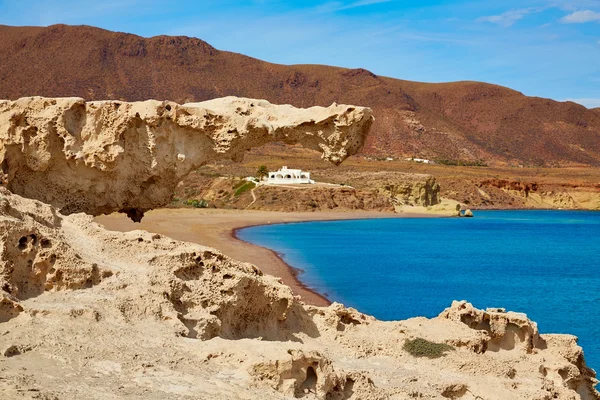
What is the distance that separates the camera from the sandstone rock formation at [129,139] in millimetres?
11680

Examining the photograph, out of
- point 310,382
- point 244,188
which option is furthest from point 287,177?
point 310,382

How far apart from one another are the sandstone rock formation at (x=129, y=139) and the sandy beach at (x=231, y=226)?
10499mm

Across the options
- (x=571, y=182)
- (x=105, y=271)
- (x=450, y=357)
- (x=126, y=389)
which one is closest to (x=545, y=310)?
(x=450, y=357)

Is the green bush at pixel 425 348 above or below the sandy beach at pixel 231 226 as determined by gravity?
Result: above

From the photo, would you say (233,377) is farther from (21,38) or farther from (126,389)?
(21,38)

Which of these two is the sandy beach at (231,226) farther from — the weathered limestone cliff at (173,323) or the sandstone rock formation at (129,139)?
the weathered limestone cliff at (173,323)

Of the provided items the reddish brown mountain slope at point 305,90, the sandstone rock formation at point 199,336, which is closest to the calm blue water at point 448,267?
the sandstone rock formation at point 199,336

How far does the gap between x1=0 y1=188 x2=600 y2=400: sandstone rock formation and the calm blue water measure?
770 centimetres

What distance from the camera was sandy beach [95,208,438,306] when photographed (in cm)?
2945

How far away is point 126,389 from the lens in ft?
19.9

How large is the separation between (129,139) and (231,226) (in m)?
39.4

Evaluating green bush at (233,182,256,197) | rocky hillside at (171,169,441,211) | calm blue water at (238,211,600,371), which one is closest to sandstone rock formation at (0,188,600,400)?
calm blue water at (238,211,600,371)

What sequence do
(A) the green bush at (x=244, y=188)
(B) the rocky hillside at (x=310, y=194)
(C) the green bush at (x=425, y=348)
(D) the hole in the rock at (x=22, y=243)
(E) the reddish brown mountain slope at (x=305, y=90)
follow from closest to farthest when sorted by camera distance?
(D) the hole in the rock at (x=22, y=243)
(C) the green bush at (x=425, y=348)
(B) the rocky hillside at (x=310, y=194)
(A) the green bush at (x=244, y=188)
(E) the reddish brown mountain slope at (x=305, y=90)

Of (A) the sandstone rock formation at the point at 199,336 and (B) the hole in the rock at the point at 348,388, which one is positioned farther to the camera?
(B) the hole in the rock at the point at 348,388
